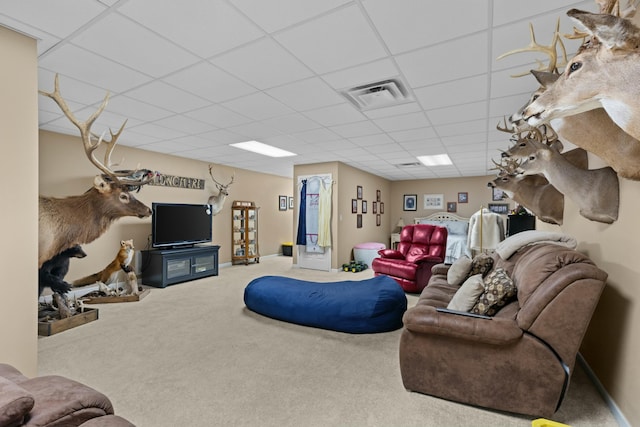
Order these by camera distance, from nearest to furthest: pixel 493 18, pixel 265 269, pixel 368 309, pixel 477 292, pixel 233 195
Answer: pixel 493 18
pixel 477 292
pixel 368 309
pixel 265 269
pixel 233 195

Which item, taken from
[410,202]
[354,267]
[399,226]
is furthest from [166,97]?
[410,202]

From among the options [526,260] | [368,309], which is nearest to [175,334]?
[368,309]

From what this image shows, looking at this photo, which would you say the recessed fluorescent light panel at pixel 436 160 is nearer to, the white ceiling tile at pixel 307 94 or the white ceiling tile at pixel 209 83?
the white ceiling tile at pixel 307 94

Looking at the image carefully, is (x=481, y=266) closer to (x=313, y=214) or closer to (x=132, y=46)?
(x=132, y=46)

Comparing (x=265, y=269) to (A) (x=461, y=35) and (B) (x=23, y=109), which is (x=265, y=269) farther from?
(A) (x=461, y=35)

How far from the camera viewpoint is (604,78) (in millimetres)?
1117

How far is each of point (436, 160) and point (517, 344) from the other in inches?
196

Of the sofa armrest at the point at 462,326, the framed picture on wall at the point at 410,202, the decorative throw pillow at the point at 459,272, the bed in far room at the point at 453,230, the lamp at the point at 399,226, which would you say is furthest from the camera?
the framed picture on wall at the point at 410,202

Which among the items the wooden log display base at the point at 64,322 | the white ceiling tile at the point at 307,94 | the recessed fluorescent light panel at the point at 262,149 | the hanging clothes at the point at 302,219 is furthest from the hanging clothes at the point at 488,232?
the wooden log display base at the point at 64,322

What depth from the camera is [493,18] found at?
1795 millimetres

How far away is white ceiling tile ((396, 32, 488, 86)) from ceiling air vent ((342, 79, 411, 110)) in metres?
0.17

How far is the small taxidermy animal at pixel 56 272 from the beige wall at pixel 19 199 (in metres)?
1.29

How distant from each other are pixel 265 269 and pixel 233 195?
1.90 m

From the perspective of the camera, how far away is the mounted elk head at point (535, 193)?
301 cm
